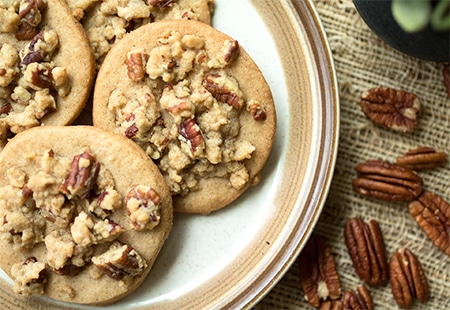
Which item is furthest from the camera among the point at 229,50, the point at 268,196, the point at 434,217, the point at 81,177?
the point at 434,217

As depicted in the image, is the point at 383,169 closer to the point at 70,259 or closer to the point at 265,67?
the point at 265,67

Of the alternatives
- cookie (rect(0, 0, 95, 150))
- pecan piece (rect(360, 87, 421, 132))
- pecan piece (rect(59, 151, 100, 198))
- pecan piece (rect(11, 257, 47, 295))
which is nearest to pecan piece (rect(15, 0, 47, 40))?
cookie (rect(0, 0, 95, 150))

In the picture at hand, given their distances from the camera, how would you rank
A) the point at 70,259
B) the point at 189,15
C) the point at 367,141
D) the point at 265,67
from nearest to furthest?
the point at 70,259 → the point at 189,15 → the point at 265,67 → the point at 367,141

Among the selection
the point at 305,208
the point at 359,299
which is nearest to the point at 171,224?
the point at 305,208

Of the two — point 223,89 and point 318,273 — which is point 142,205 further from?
point 318,273

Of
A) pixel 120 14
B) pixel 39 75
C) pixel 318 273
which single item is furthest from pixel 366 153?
pixel 39 75

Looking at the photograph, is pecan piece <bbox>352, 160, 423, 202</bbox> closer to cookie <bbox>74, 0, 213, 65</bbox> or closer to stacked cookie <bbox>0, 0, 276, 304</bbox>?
stacked cookie <bbox>0, 0, 276, 304</bbox>
